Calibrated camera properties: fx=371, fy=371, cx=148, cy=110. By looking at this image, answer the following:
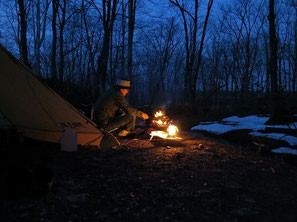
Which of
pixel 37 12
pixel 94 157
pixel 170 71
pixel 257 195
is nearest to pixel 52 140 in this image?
pixel 94 157

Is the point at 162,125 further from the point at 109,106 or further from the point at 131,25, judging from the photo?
the point at 131,25

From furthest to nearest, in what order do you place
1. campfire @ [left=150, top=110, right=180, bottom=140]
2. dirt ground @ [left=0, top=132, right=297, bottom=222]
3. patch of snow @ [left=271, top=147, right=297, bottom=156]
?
campfire @ [left=150, top=110, right=180, bottom=140], patch of snow @ [left=271, top=147, right=297, bottom=156], dirt ground @ [left=0, top=132, right=297, bottom=222]

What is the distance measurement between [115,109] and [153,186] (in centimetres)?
366

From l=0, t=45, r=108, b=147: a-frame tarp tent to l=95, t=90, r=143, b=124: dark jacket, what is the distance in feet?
3.67

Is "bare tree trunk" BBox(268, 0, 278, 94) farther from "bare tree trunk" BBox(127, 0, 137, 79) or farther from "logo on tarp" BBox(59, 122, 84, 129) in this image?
"bare tree trunk" BBox(127, 0, 137, 79)

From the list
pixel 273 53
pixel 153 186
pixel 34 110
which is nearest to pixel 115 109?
pixel 34 110

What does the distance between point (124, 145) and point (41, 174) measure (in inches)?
128

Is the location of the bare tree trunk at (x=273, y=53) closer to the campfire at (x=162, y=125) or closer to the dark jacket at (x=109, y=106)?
the campfire at (x=162, y=125)

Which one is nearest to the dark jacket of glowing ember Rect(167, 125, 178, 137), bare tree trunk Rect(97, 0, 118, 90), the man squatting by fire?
the man squatting by fire

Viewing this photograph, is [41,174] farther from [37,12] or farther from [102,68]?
[37,12]

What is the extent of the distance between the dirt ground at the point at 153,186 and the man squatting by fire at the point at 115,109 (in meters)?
1.21

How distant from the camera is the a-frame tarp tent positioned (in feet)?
19.7

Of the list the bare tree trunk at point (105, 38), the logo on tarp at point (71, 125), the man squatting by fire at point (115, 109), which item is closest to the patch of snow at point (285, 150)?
the man squatting by fire at point (115, 109)

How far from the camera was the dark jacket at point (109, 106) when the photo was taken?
8.20m
